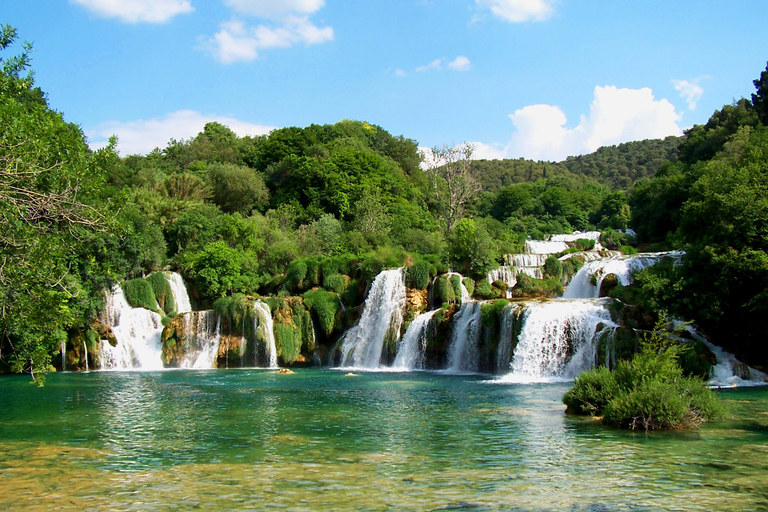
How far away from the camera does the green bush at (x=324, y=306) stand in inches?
1479

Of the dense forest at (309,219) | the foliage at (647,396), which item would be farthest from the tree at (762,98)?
the foliage at (647,396)

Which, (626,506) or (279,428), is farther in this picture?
(279,428)

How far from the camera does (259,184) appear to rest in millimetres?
60750

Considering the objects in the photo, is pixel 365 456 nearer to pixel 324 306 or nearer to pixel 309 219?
pixel 324 306

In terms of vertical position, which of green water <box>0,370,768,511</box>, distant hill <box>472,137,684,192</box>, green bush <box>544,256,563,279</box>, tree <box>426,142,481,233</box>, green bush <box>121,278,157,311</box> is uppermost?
distant hill <box>472,137,684,192</box>

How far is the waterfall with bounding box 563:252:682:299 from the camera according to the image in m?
33.4

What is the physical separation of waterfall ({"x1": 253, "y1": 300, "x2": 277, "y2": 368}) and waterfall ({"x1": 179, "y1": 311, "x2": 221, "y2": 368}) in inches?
87.7

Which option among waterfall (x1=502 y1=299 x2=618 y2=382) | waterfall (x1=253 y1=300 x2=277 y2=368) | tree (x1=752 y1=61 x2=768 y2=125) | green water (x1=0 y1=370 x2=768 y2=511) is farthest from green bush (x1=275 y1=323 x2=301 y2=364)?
tree (x1=752 y1=61 x2=768 y2=125)

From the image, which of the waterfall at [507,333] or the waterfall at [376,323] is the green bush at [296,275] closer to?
the waterfall at [376,323]

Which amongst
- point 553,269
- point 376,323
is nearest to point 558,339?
point 553,269

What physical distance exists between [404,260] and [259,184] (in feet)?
84.3

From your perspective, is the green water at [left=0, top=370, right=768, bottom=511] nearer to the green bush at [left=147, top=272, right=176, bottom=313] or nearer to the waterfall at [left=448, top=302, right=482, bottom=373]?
the waterfall at [left=448, top=302, right=482, bottom=373]

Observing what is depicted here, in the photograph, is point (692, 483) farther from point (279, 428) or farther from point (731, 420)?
point (279, 428)

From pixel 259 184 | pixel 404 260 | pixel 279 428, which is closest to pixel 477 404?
pixel 279 428
